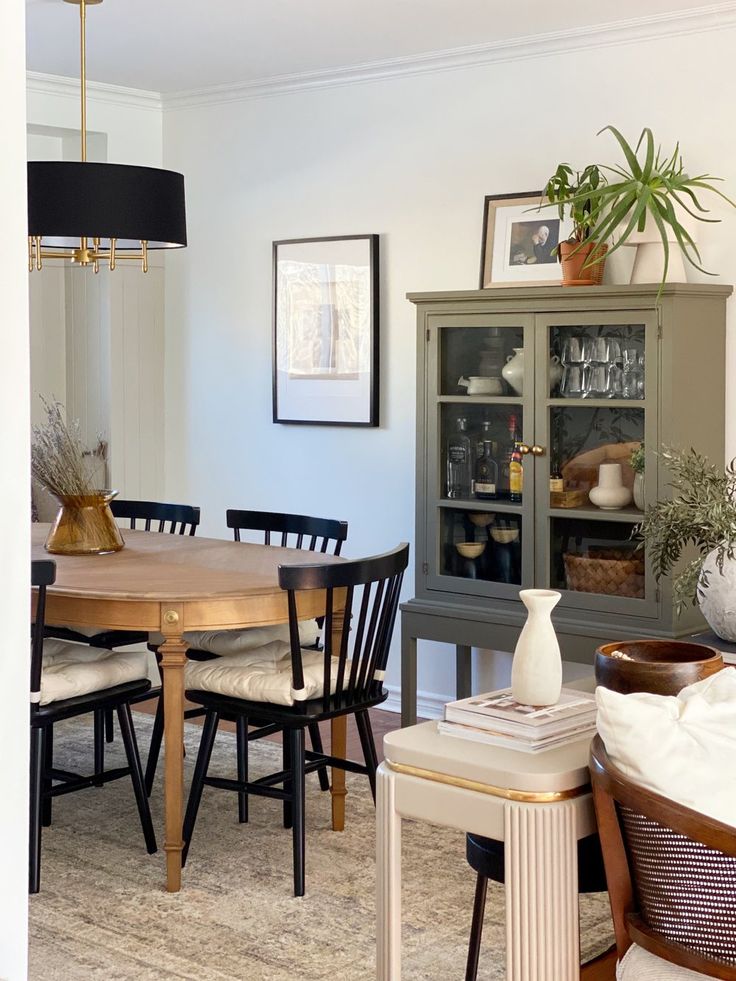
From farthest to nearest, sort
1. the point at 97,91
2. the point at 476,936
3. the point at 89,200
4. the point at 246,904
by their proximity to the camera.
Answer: the point at 97,91 → the point at 89,200 → the point at 246,904 → the point at 476,936

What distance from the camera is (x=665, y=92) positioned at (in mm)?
4402

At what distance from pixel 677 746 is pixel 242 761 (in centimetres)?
228

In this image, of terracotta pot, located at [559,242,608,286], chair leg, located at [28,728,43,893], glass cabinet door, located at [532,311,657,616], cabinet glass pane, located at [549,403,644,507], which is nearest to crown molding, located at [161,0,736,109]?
terracotta pot, located at [559,242,608,286]

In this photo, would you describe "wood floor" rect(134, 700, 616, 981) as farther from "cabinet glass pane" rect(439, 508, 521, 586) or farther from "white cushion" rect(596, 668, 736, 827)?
"white cushion" rect(596, 668, 736, 827)

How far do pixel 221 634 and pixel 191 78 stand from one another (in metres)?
2.71

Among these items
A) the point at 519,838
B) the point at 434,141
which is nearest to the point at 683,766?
the point at 519,838

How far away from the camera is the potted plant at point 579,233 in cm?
421

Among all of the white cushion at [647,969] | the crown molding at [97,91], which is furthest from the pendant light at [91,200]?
the white cushion at [647,969]

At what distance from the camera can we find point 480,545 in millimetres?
4488

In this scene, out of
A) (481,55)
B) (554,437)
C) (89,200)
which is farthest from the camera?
(481,55)

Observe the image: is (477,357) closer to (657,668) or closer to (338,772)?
(338,772)

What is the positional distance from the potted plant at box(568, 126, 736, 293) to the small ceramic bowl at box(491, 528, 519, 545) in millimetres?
1004

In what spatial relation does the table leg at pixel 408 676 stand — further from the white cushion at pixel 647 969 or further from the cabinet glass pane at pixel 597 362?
the white cushion at pixel 647 969

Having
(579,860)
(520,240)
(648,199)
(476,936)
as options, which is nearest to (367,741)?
(476,936)
